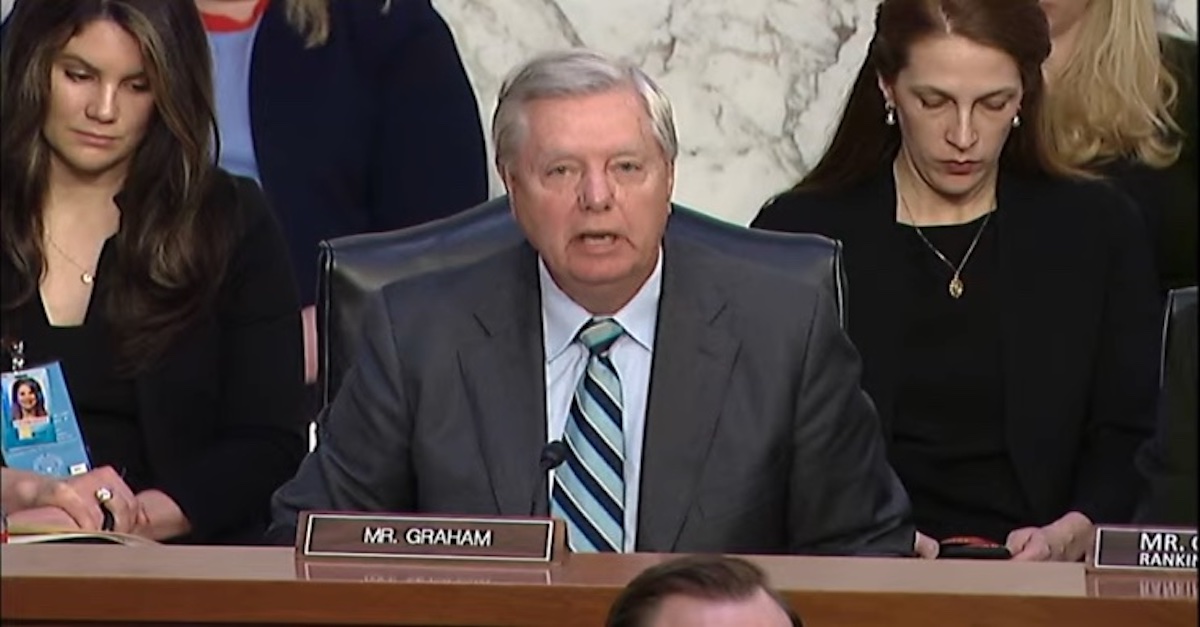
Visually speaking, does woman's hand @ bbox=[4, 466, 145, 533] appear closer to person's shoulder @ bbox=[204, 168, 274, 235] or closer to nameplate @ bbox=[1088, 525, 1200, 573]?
person's shoulder @ bbox=[204, 168, 274, 235]

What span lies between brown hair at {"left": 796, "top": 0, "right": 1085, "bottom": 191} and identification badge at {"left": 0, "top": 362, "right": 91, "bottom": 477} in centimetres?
115

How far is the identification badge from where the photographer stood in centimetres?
370

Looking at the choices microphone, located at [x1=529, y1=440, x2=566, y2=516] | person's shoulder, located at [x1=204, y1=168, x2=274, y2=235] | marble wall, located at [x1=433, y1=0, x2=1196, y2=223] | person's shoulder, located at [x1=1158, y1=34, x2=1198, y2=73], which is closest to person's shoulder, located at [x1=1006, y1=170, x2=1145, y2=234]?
person's shoulder, located at [x1=1158, y1=34, x2=1198, y2=73]

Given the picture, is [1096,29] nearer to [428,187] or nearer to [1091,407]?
[1091,407]

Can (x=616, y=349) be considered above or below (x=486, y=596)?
above

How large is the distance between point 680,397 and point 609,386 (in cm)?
9

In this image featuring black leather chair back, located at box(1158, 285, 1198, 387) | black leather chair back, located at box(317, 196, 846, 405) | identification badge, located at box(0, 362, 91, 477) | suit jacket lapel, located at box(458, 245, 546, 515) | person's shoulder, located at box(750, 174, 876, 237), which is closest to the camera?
black leather chair back, located at box(1158, 285, 1198, 387)

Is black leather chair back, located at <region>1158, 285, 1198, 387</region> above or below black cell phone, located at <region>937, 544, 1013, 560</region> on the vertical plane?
above

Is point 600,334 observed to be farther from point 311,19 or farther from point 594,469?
point 311,19

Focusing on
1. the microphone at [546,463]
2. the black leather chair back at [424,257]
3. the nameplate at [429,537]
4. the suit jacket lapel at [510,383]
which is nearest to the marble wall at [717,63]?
the black leather chair back at [424,257]

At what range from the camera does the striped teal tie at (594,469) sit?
3418 mm

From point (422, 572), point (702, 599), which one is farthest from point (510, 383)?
point (702, 599)

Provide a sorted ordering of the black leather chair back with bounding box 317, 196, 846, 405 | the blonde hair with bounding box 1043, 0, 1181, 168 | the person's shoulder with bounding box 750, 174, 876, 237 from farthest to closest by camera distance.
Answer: the blonde hair with bounding box 1043, 0, 1181, 168, the person's shoulder with bounding box 750, 174, 876, 237, the black leather chair back with bounding box 317, 196, 846, 405

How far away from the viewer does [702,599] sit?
8.11 ft
